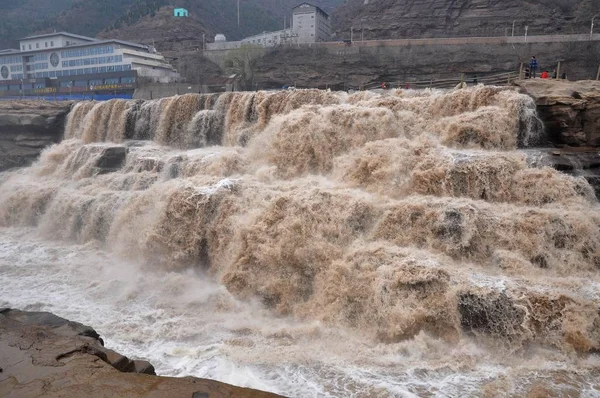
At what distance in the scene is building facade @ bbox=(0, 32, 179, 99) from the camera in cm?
3762

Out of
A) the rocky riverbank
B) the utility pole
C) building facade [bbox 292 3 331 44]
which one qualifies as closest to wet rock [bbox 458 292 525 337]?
the rocky riverbank

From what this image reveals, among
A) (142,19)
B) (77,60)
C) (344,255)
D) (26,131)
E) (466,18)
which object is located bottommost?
(344,255)

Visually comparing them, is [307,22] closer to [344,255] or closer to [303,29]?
[303,29]

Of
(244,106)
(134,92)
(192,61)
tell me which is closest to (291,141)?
(244,106)

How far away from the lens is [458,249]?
818 centimetres

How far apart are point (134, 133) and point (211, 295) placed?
11.5 metres

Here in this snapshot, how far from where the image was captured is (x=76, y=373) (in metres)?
5.15

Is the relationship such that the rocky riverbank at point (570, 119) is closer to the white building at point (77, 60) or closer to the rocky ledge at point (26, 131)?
the rocky ledge at point (26, 131)

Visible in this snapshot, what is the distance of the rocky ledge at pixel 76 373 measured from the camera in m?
4.88

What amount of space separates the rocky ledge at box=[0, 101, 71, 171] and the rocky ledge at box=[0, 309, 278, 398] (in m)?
15.6

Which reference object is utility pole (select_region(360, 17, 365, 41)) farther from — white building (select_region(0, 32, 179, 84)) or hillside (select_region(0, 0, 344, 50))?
hillside (select_region(0, 0, 344, 50))

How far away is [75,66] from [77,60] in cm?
60

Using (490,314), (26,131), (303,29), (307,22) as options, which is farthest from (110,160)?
(307,22)

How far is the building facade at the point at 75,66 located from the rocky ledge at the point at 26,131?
1564cm
